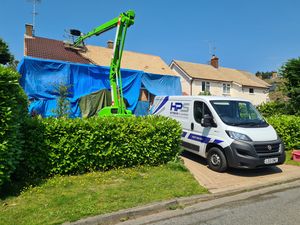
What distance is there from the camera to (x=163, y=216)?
14.3 feet

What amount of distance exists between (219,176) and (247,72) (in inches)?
1606

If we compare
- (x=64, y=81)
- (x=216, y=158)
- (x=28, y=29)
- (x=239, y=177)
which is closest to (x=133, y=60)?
(x=28, y=29)

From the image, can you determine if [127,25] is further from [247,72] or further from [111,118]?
[247,72]

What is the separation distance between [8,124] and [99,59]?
18.1 meters

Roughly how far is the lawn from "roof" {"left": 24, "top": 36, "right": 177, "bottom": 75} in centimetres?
1588

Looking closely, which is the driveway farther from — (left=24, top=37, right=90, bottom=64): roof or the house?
the house

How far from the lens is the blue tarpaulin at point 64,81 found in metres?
14.6

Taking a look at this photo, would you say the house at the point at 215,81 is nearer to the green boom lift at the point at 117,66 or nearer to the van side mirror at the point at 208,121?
the green boom lift at the point at 117,66

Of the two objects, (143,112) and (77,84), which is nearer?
(77,84)

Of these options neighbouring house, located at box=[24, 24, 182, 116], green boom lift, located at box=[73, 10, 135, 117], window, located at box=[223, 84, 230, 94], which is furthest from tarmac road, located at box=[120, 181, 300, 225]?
window, located at box=[223, 84, 230, 94]

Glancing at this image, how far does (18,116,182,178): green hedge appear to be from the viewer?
222 inches

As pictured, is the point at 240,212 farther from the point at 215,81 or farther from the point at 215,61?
the point at 215,61

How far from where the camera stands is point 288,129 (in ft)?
32.1

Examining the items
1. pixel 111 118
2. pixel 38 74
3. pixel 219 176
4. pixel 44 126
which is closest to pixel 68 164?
pixel 44 126
